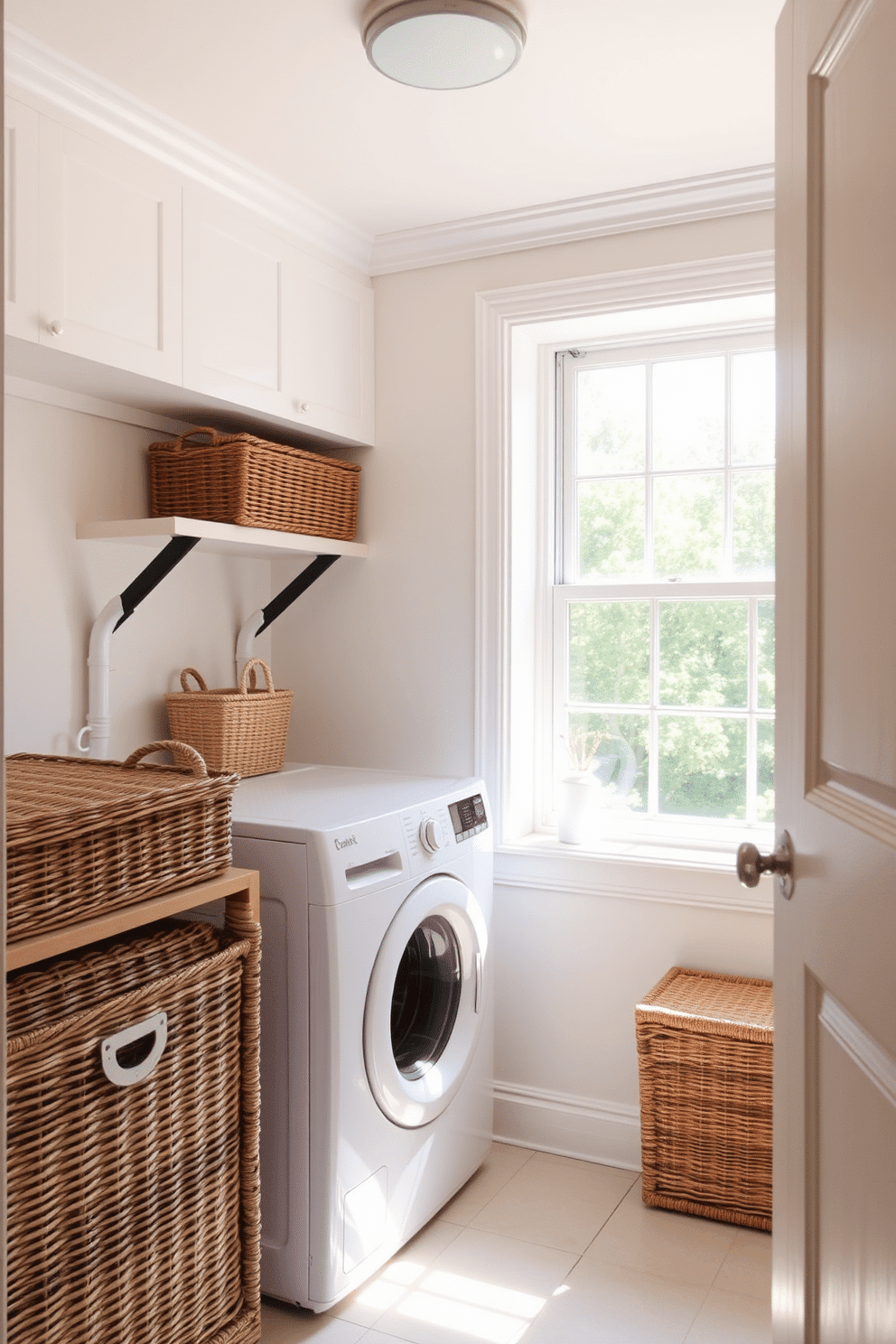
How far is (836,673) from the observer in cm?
101

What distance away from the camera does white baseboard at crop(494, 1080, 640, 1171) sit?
262cm

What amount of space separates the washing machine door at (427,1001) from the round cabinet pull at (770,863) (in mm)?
1029

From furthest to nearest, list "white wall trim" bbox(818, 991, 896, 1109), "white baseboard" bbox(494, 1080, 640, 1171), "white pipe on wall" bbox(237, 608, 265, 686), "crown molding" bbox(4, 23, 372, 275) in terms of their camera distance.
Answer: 1. "white pipe on wall" bbox(237, 608, 265, 686)
2. "white baseboard" bbox(494, 1080, 640, 1171)
3. "crown molding" bbox(4, 23, 372, 275)
4. "white wall trim" bbox(818, 991, 896, 1109)

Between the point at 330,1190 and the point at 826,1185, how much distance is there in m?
1.19

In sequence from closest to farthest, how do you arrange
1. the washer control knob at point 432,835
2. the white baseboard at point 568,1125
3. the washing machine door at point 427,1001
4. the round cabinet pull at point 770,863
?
1. the round cabinet pull at point 770,863
2. the washing machine door at point 427,1001
3. the washer control knob at point 432,835
4. the white baseboard at point 568,1125

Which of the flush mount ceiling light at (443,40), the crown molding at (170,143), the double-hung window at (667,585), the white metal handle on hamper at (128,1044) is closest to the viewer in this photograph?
the white metal handle on hamper at (128,1044)

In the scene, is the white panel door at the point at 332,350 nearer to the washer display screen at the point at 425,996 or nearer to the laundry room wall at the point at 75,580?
the laundry room wall at the point at 75,580

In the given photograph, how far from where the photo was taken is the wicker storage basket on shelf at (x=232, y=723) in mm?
2514

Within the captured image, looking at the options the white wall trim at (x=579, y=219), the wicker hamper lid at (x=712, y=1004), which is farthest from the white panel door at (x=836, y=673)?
the white wall trim at (x=579, y=219)

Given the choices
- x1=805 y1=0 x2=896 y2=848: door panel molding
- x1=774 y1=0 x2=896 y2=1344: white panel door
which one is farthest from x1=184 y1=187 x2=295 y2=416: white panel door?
x1=805 y1=0 x2=896 y2=848: door panel molding

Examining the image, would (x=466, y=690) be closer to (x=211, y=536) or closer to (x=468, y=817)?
(x=468, y=817)

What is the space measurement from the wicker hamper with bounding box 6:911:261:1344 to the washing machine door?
0.34m

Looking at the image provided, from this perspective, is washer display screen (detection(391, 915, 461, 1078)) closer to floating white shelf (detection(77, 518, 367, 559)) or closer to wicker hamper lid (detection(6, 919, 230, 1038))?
wicker hamper lid (detection(6, 919, 230, 1038))

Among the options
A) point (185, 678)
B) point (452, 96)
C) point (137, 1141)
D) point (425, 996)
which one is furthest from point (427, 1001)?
point (452, 96)
